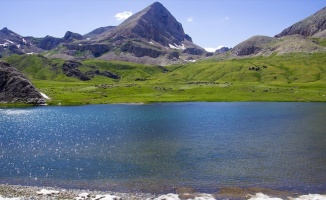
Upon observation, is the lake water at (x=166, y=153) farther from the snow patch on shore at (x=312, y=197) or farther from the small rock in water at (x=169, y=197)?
the small rock in water at (x=169, y=197)

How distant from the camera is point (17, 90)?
18825 cm

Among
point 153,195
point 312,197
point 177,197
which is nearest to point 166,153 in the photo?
point 153,195

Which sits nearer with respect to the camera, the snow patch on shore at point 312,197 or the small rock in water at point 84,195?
the snow patch on shore at point 312,197

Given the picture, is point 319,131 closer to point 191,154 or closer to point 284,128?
point 284,128

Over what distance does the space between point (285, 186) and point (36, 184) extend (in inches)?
1556

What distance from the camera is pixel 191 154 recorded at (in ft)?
218

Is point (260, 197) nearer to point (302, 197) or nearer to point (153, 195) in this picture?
point (302, 197)

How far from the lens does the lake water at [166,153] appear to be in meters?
51.0

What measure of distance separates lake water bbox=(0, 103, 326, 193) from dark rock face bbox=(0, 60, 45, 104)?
234 feet

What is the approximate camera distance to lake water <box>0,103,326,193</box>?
51.0 m

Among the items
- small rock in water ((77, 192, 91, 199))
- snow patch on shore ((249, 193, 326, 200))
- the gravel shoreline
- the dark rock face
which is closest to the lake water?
the gravel shoreline

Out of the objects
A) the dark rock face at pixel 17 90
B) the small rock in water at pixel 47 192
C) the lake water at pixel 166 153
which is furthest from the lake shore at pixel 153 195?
the dark rock face at pixel 17 90

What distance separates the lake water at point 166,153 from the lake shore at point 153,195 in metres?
2.13

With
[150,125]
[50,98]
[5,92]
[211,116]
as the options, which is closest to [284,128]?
[211,116]
